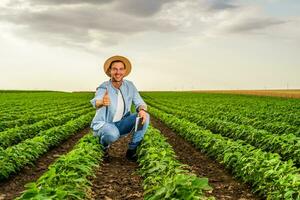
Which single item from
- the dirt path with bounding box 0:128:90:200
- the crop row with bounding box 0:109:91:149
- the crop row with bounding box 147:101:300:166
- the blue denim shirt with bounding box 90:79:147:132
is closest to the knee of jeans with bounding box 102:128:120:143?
the blue denim shirt with bounding box 90:79:147:132

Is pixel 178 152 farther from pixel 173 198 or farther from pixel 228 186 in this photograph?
pixel 173 198

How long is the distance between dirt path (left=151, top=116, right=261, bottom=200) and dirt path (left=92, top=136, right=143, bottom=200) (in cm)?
134

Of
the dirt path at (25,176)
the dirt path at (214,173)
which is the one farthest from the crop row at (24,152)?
the dirt path at (214,173)

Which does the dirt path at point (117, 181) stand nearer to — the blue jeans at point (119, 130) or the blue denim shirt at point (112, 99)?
the blue jeans at point (119, 130)

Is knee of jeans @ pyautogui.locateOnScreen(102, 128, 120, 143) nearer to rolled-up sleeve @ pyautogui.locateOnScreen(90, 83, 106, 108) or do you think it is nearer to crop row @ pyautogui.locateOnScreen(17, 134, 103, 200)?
crop row @ pyautogui.locateOnScreen(17, 134, 103, 200)

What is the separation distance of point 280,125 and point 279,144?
208 inches

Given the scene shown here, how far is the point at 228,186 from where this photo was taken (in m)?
8.07

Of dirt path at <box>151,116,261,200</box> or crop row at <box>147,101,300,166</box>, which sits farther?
crop row at <box>147,101,300,166</box>

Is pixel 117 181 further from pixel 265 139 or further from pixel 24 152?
pixel 265 139

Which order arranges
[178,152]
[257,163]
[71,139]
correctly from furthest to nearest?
[71,139], [178,152], [257,163]

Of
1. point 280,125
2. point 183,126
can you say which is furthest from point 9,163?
point 280,125

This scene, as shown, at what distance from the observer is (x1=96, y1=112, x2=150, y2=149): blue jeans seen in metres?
9.41

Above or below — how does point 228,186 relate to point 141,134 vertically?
below

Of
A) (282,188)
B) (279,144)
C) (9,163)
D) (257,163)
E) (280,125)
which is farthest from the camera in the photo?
(280,125)
